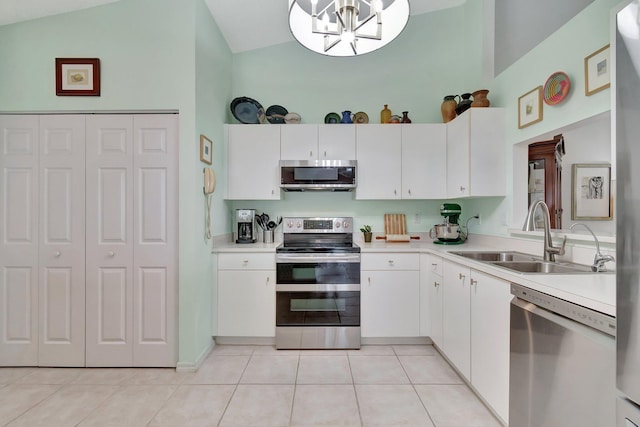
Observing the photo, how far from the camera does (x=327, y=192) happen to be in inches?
130

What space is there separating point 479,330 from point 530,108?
5.50ft

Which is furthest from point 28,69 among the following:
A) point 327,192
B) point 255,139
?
point 327,192

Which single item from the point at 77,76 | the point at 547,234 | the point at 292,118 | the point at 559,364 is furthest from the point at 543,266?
the point at 77,76

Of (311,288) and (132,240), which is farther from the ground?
(132,240)

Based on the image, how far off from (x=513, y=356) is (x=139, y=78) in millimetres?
3052

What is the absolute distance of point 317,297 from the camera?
2.65 meters

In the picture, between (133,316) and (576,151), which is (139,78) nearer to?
(133,316)

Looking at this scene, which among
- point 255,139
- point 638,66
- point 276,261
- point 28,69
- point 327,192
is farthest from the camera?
point 327,192

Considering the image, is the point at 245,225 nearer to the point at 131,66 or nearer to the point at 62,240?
the point at 62,240

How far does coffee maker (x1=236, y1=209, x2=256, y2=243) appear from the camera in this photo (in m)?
3.05

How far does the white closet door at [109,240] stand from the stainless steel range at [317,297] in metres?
1.20

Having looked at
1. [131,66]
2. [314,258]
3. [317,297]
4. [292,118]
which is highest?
[131,66]

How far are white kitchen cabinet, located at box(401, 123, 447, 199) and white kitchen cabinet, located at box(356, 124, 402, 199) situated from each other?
72 millimetres

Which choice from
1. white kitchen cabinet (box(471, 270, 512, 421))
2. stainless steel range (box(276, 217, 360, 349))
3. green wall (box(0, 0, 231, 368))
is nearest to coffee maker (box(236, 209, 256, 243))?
stainless steel range (box(276, 217, 360, 349))
